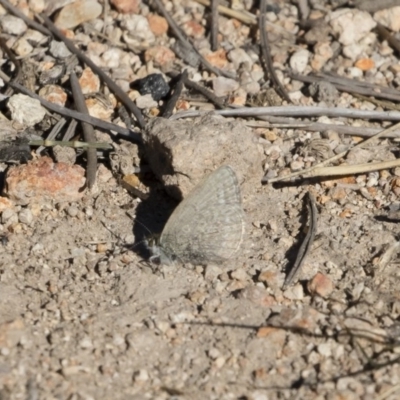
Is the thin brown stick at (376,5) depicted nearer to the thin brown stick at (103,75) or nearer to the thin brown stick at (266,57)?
the thin brown stick at (266,57)

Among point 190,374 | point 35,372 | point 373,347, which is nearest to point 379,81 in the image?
point 373,347

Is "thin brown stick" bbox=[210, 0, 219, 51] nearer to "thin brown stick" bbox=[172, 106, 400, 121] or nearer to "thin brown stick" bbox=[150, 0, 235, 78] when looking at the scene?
"thin brown stick" bbox=[150, 0, 235, 78]

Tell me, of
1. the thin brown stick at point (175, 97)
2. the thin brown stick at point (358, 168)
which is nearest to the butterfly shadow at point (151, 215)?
the thin brown stick at point (175, 97)

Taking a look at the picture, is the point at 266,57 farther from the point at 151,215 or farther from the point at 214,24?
the point at 151,215

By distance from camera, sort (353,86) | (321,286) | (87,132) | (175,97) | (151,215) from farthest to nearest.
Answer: (353,86), (175,97), (87,132), (151,215), (321,286)

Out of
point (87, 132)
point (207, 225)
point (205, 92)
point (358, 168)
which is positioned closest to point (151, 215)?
point (207, 225)

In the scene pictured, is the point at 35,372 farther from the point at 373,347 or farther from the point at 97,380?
the point at 373,347
